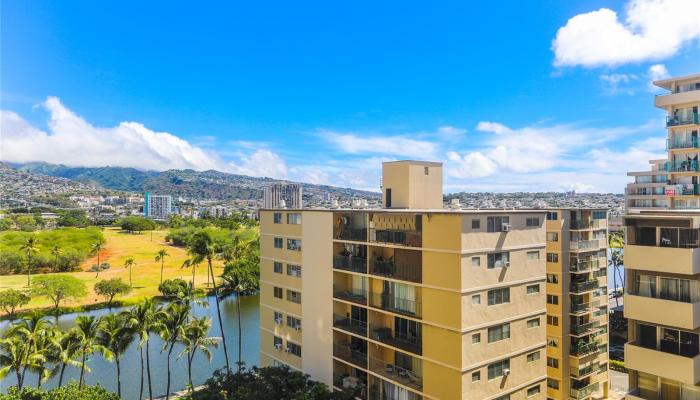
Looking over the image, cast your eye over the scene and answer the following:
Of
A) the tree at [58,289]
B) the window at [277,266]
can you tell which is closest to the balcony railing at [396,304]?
the window at [277,266]

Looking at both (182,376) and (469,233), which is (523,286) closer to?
(469,233)

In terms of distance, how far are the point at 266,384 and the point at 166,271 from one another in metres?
77.2

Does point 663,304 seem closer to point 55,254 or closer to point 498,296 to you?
point 498,296

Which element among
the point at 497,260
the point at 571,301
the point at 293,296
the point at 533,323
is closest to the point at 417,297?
the point at 497,260

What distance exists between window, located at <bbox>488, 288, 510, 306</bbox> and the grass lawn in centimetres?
6520

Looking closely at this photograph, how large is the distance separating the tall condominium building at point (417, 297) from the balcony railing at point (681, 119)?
17398mm

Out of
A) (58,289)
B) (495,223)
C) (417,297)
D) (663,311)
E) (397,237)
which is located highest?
(495,223)

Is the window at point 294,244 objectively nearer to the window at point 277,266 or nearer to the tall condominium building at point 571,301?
the window at point 277,266

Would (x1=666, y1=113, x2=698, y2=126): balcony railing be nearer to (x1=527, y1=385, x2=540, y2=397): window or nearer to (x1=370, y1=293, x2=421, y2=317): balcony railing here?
(x1=527, y1=385, x2=540, y2=397): window

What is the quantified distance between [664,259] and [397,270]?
439 inches

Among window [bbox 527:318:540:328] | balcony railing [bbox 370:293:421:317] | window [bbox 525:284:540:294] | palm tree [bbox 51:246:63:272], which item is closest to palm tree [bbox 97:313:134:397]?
balcony railing [bbox 370:293:421:317]

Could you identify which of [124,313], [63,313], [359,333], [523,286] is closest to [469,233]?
[523,286]

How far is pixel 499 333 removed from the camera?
20000 millimetres

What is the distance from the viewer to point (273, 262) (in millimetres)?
30016
